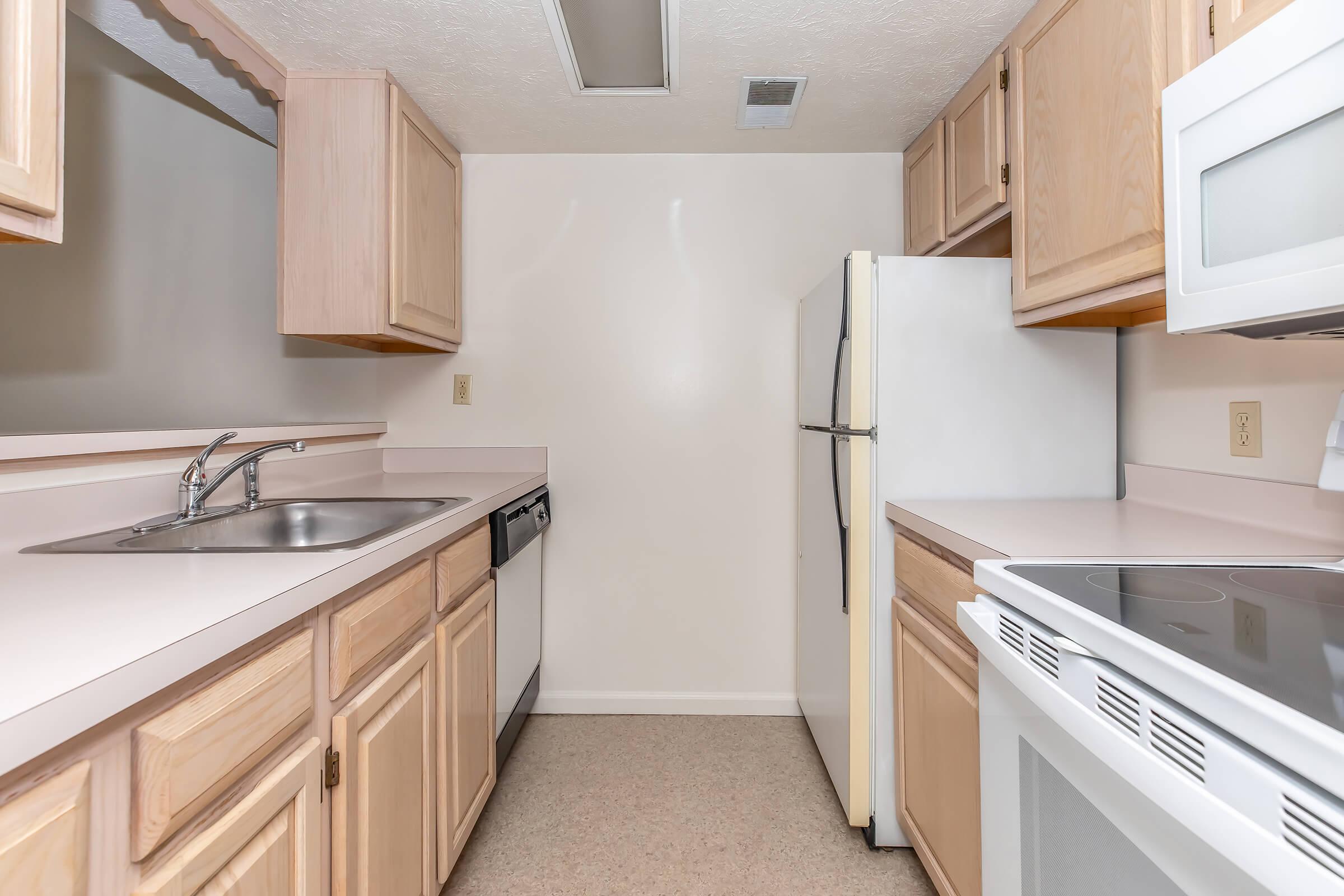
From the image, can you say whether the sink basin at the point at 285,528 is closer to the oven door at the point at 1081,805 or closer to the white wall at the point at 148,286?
the white wall at the point at 148,286

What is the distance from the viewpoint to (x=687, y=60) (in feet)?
5.85

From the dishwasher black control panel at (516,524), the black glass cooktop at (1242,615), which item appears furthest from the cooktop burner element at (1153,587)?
the dishwasher black control panel at (516,524)

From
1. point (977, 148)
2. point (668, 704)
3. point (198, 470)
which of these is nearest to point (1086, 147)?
point (977, 148)

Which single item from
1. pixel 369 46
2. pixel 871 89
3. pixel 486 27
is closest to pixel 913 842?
pixel 871 89

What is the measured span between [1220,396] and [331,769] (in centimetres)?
194

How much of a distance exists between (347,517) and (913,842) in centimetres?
163

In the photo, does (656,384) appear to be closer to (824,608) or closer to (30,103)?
(824,608)

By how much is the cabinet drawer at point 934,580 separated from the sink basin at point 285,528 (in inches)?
42.4

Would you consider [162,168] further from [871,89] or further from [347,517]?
[871,89]

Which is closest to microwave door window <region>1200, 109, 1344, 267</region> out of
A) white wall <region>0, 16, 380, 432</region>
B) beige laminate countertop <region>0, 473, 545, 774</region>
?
beige laminate countertop <region>0, 473, 545, 774</region>

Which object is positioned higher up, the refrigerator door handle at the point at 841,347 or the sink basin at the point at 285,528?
the refrigerator door handle at the point at 841,347

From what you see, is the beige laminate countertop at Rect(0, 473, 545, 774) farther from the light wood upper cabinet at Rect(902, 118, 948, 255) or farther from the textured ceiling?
the light wood upper cabinet at Rect(902, 118, 948, 255)

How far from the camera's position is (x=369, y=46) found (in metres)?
1.73

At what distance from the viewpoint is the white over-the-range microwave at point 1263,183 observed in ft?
2.56
